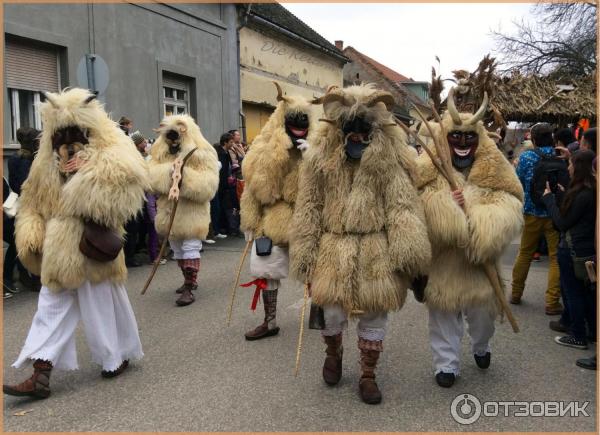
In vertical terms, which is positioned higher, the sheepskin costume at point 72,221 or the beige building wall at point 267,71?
the beige building wall at point 267,71

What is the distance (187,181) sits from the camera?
5945 millimetres

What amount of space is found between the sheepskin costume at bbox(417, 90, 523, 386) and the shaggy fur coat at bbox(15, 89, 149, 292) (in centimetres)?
211

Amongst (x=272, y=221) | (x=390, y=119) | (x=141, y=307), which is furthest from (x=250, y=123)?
(x=390, y=119)

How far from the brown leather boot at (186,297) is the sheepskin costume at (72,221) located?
77.4 inches

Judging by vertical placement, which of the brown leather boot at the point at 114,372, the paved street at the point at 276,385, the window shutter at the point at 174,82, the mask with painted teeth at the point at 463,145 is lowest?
the paved street at the point at 276,385

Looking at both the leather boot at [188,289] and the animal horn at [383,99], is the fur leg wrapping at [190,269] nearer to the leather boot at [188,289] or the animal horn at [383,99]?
the leather boot at [188,289]

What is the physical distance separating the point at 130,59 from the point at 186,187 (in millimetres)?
6979

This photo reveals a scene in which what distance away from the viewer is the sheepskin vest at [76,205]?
3.69 metres

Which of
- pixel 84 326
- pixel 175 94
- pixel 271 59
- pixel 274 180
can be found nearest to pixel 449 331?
pixel 274 180

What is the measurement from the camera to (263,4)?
57.7 feet

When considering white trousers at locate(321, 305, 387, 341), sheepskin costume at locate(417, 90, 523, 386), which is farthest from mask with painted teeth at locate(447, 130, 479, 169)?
white trousers at locate(321, 305, 387, 341)

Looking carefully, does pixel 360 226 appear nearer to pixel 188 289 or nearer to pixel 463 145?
pixel 463 145

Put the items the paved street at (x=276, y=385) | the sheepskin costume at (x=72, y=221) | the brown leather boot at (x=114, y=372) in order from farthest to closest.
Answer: the brown leather boot at (x=114, y=372) < the sheepskin costume at (x=72, y=221) < the paved street at (x=276, y=385)

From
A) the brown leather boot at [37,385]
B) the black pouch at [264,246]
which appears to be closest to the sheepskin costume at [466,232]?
the black pouch at [264,246]
